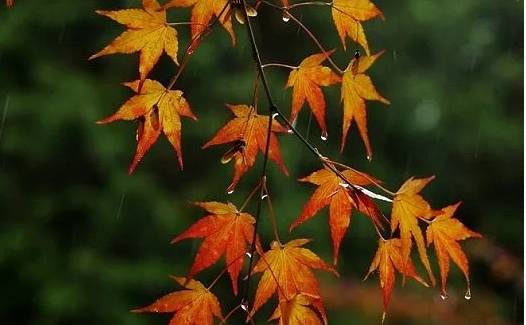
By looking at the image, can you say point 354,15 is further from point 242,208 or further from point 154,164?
point 154,164

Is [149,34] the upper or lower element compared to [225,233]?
upper

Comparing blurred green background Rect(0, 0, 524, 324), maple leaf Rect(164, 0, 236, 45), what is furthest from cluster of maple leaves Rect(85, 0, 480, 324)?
blurred green background Rect(0, 0, 524, 324)

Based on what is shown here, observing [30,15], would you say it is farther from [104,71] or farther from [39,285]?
[39,285]

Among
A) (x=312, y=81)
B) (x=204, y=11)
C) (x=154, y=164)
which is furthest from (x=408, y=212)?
(x=154, y=164)

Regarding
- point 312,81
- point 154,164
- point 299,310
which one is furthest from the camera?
point 154,164

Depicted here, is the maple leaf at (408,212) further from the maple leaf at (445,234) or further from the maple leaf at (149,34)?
the maple leaf at (149,34)

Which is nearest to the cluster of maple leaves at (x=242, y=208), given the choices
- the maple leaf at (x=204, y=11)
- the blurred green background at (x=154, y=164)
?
the maple leaf at (x=204, y=11)
